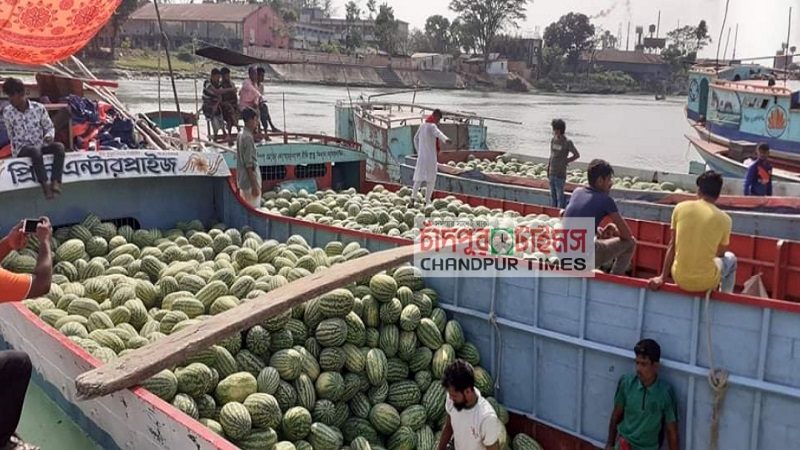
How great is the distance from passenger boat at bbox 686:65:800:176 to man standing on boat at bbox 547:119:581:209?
8.23 meters

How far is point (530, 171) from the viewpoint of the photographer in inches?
536

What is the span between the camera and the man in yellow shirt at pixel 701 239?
5.00 meters

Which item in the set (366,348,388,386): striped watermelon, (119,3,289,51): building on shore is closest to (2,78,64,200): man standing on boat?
(366,348,388,386): striped watermelon

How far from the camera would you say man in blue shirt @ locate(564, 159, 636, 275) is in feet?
19.4

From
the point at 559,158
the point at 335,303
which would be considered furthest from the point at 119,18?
the point at 335,303

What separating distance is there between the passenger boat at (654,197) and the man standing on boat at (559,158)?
914 millimetres

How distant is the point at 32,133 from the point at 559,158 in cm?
633

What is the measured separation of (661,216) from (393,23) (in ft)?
236

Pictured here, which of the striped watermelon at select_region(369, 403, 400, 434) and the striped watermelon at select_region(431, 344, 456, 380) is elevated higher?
the striped watermelon at select_region(431, 344, 456, 380)

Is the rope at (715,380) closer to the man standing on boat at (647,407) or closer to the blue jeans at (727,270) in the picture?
the man standing on boat at (647,407)

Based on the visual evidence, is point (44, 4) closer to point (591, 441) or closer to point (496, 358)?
point (496, 358)

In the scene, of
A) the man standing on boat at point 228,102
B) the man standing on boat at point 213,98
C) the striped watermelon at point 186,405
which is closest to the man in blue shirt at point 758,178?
the man standing on boat at point 213,98

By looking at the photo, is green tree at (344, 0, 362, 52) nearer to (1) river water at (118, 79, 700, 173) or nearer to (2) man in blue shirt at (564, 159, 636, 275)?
(1) river water at (118, 79, 700, 173)

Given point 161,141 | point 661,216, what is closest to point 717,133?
point 661,216
